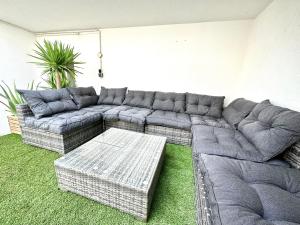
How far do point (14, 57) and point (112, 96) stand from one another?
8.59 ft

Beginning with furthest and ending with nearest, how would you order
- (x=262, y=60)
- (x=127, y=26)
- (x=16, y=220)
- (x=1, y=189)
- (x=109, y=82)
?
Result: (x=109, y=82) < (x=127, y=26) < (x=262, y=60) < (x=1, y=189) < (x=16, y=220)

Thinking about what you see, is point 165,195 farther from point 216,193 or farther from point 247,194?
point 247,194

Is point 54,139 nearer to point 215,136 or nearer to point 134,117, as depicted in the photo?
point 134,117

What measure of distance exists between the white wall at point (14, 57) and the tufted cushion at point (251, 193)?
3.72 meters

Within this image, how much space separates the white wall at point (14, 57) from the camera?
3.13 meters

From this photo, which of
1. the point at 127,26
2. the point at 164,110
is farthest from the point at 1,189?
the point at 127,26

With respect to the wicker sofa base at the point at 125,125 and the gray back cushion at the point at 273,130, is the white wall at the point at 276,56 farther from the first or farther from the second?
the wicker sofa base at the point at 125,125

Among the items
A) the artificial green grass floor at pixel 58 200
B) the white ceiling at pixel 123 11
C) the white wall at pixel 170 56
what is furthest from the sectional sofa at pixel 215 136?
the white ceiling at pixel 123 11

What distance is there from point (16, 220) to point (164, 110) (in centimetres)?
243

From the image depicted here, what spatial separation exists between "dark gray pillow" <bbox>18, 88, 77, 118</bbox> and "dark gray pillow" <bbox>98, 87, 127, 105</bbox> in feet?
2.39

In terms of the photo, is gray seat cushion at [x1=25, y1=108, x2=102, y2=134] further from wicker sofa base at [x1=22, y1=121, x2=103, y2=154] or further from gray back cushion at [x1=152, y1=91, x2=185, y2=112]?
gray back cushion at [x1=152, y1=91, x2=185, y2=112]

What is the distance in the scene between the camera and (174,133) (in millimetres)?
2436

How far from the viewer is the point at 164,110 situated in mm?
2908

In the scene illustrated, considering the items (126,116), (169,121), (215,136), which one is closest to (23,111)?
(126,116)
